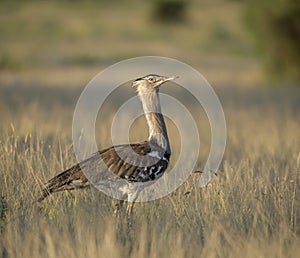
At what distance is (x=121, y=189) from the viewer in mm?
4523

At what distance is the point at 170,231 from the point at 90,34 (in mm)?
31785

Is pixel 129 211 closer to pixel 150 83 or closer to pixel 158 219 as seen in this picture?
pixel 158 219

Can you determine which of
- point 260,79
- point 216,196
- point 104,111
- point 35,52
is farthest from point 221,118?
point 35,52

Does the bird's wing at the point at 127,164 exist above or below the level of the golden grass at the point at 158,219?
above

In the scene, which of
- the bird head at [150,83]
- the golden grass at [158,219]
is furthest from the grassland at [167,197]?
the bird head at [150,83]

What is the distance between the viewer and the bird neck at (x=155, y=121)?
15.7ft

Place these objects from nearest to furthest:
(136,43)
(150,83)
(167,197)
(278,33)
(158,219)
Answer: (158,219) → (167,197) → (150,83) → (278,33) → (136,43)

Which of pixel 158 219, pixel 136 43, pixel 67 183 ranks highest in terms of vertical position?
pixel 136 43

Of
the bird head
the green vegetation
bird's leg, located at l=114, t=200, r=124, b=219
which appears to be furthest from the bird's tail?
the green vegetation

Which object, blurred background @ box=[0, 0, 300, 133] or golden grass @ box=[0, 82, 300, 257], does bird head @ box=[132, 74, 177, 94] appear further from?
blurred background @ box=[0, 0, 300, 133]

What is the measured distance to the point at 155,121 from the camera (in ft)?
16.1

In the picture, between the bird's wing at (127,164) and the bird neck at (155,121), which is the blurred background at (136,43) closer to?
the bird neck at (155,121)

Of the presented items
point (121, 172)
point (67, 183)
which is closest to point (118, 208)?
point (121, 172)

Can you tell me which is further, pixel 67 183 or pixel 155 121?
pixel 155 121
